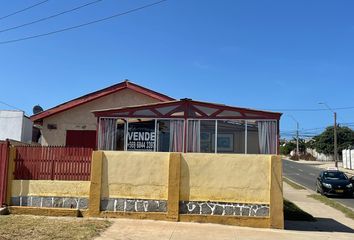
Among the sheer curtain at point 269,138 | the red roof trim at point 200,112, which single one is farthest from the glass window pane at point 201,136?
the sheer curtain at point 269,138

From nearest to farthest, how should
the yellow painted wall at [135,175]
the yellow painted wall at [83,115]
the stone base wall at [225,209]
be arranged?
the stone base wall at [225,209] < the yellow painted wall at [135,175] < the yellow painted wall at [83,115]

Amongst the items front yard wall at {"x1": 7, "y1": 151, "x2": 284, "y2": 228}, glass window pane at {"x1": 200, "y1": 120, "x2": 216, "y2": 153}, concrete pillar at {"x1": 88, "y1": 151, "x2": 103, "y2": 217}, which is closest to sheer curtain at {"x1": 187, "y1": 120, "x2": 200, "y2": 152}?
glass window pane at {"x1": 200, "y1": 120, "x2": 216, "y2": 153}

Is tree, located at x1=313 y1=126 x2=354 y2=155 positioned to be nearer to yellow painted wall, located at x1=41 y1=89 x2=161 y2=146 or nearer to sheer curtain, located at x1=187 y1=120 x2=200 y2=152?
yellow painted wall, located at x1=41 y1=89 x2=161 y2=146

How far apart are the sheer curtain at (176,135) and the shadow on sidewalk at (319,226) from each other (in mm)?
3886

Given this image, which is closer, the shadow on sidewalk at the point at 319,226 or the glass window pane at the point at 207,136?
the shadow on sidewalk at the point at 319,226

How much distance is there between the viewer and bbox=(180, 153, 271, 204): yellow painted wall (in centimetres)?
1338

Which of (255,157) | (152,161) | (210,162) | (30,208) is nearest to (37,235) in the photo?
(30,208)

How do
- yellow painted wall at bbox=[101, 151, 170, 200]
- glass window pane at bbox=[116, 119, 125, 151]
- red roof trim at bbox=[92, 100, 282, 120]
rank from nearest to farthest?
yellow painted wall at bbox=[101, 151, 170, 200], red roof trim at bbox=[92, 100, 282, 120], glass window pane at bbox=[116, 119, 125, 151]

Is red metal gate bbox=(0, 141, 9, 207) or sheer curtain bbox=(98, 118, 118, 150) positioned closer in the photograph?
red metal gate bbox=(0, 141, 9, 207)

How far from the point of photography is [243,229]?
503 inches

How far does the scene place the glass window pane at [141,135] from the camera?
47.8ft

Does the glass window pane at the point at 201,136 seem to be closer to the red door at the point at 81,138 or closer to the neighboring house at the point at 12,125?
the red door at the point at 81,138

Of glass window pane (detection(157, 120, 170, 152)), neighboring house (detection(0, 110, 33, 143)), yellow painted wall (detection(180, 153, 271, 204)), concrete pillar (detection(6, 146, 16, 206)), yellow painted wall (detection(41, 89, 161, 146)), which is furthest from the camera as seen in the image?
neighboring house (detection(0, 110, 33, 143))

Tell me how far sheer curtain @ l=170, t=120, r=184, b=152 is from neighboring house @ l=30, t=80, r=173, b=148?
541cm
